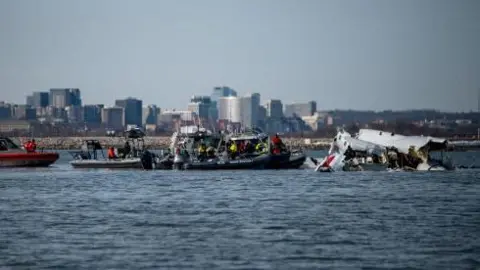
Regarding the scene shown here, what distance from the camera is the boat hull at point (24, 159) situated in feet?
309

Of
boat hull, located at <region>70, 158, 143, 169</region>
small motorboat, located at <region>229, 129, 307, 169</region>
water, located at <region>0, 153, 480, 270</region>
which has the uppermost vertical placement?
small motorboat, located at <region>229, 129, 307, 169</region>

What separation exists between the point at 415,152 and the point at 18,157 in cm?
3063

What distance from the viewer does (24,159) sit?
311 ft

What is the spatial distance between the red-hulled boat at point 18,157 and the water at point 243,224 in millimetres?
24073

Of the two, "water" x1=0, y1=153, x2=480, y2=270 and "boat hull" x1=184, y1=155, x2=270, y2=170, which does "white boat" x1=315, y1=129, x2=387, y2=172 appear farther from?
"water" x1=0, y1=153, x2=480, y2=270

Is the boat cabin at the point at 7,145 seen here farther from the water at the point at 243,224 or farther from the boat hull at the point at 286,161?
the water at the point at 243,224

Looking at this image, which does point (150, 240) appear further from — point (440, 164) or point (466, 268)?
point (440, 164)

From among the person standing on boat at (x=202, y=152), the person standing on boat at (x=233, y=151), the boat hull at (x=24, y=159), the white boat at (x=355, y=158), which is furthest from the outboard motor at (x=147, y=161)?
the white boat at (x=355, y=158)

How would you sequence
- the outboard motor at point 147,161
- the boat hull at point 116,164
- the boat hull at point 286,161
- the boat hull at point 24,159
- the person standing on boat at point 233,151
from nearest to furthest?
the boat hull at point 286,161 → the person standing on boat at point 233,151 → the outboard motor at point 147,161 → the boat hull at point 116,164 → the boat hull at point 24,159

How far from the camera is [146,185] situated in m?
67.4

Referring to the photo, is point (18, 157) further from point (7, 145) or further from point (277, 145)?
point (277, 145)

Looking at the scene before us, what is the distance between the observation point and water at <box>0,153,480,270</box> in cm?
3384

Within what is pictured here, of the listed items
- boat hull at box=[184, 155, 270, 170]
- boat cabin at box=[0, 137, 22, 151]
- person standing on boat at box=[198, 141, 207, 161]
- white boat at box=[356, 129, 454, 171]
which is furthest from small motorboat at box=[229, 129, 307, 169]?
boat cabin at box=[0, 137, 22, 151]

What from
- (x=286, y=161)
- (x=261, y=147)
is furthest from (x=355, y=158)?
(x=261, y=147)
